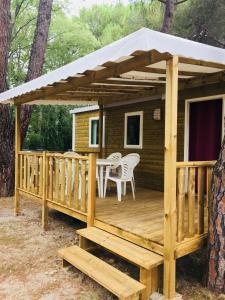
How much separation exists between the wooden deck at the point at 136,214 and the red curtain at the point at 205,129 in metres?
1.15

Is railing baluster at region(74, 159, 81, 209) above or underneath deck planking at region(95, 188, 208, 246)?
above

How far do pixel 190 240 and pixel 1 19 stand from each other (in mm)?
7312

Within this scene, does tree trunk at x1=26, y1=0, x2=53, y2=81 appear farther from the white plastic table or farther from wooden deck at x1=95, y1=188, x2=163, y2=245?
wooden deck at x1=95, y1=188, x2=163, y2=245

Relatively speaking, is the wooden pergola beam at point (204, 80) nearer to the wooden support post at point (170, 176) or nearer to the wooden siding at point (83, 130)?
the wooden support post at point (170, 176)

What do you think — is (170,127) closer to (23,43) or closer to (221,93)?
(221,93)

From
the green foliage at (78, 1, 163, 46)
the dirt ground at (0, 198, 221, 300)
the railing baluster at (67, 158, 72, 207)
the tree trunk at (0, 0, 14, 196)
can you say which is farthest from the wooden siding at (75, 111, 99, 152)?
the railing baluster at (67, 158, 72, 207)

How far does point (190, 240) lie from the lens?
10.9 feet

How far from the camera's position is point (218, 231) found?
3.12 m

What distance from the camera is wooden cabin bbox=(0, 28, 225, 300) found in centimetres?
296

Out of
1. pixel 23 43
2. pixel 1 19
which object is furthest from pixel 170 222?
pixel 23 43

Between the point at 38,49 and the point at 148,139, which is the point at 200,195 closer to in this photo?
the point at 148,139

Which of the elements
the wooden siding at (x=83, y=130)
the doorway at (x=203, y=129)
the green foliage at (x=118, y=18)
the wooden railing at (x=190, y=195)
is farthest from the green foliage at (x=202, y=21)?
the wooden railing at (x=190, y=195)

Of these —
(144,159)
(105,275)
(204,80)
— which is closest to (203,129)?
(204,80)

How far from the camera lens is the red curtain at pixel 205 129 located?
17.8 ft
